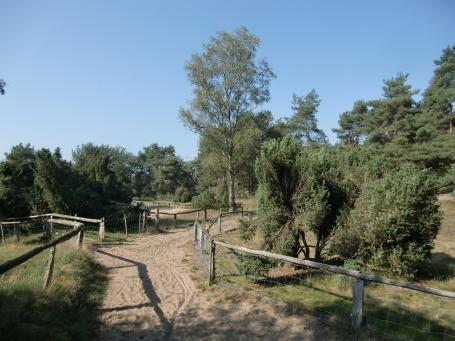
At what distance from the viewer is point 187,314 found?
632 cm

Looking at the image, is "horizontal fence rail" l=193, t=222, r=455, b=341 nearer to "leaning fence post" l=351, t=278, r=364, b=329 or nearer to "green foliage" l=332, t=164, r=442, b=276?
"leaning fence post" l=351, t=278, r=364, b=329

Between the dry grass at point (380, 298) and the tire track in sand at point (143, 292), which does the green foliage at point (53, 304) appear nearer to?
the tire track in sand at point (143, 292)

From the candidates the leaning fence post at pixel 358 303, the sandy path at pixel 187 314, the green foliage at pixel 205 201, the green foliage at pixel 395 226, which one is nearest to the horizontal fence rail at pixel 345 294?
the leaning fence post at pixel 358 303

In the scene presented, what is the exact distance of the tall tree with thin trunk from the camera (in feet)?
89.3

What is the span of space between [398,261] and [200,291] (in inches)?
236

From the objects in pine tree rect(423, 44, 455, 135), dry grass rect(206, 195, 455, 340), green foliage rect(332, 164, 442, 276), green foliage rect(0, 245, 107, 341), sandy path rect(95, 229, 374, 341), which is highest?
pine tree rect(423, 44, 455, 135)

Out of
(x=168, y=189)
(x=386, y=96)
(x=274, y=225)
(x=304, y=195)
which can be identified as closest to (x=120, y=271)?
(x=274, y=225)

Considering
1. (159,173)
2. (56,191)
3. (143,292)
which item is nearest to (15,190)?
(56,191)

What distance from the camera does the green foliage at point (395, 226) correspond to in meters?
9.11

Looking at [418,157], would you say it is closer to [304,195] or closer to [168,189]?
[304,195]

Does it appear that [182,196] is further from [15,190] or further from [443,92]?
[443,92]

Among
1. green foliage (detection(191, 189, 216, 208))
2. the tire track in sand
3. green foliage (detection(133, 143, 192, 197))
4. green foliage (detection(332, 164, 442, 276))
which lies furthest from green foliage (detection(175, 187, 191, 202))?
green foliage (detection(332, 164, 442, 276))

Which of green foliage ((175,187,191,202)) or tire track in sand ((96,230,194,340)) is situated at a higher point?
green foliage ((175,187,191,202))

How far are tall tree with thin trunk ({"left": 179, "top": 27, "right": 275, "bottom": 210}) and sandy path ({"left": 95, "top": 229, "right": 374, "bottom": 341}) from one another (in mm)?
20206
